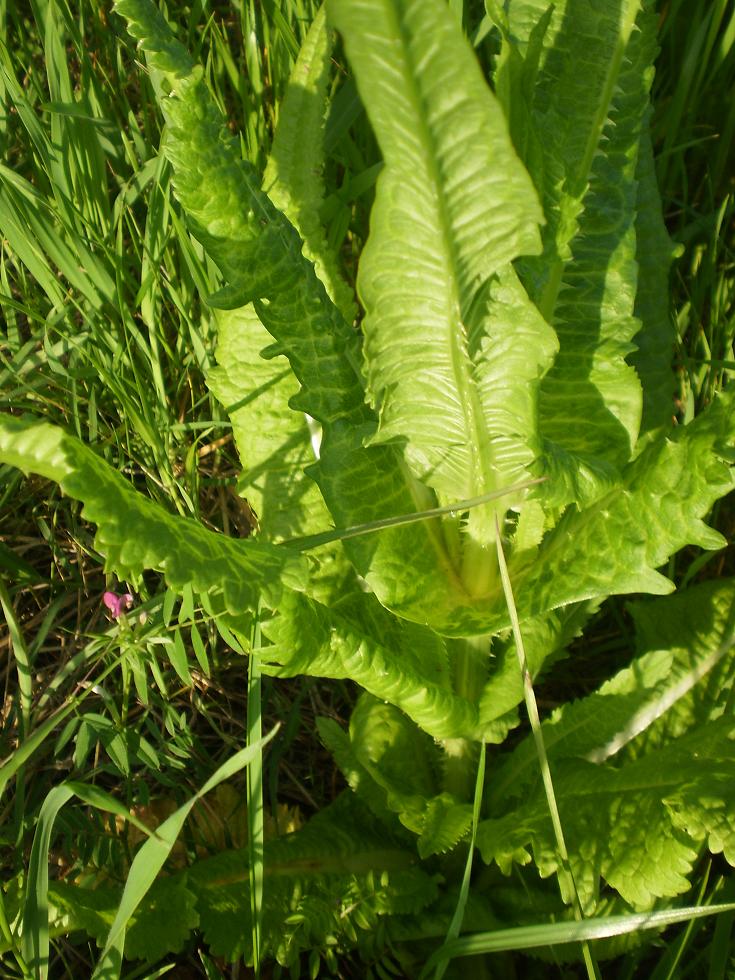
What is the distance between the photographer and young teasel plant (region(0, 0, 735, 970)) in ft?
4.08

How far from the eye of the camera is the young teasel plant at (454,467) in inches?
49.0

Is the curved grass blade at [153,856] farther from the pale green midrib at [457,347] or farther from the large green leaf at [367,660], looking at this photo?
the pale green midrib at [457,347]

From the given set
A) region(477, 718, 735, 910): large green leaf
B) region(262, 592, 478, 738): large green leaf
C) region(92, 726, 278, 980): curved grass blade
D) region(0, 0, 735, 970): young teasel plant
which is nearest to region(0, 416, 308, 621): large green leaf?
region(0, 0, 735, 970): young teasel plant

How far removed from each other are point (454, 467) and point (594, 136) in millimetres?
581

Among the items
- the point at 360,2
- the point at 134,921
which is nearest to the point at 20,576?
the point at 134,921

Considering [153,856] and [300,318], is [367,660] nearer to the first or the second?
[153,856]

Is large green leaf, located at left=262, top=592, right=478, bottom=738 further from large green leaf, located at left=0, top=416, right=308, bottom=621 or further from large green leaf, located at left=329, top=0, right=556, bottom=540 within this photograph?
large green leaf, located at left=329, top=0, right=556, bottom=540

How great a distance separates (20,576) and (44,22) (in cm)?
130

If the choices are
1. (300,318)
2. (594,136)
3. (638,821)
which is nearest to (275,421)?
(300,318)

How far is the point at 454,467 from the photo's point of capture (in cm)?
162

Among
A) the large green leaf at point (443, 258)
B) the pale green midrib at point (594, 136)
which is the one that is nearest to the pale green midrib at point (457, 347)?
the large green leaf at point (443, 258)

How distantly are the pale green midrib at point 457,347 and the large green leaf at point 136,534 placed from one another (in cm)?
35

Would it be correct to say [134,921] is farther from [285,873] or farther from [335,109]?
[335,109]

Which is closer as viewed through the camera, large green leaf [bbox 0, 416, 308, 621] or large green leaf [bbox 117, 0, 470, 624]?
large green leaf [bbox 0, 416, 308, 621]
